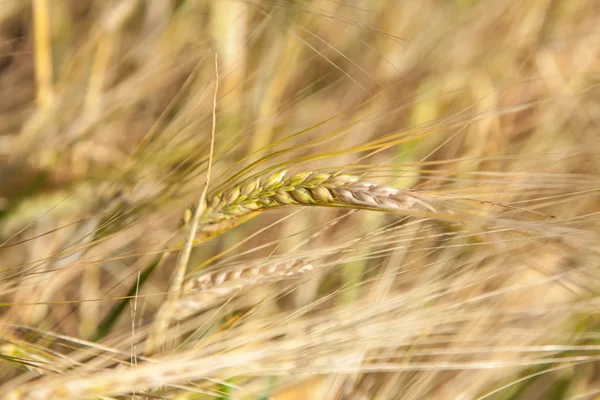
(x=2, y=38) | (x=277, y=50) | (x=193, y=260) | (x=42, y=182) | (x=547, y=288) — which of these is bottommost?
(x=547, y=288)

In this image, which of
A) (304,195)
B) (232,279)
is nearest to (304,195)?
(304,195)

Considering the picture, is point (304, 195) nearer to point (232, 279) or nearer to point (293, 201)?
point (293, 201)

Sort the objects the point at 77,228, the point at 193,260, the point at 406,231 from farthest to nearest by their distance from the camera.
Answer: the point at 193,260, the point at 77,228, the point at 406,231

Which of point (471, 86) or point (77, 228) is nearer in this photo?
point (77, 228)

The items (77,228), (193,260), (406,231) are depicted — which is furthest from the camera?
(193,260)

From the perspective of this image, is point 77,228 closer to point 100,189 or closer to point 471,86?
point 100,189

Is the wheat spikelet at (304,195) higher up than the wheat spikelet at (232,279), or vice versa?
the wheat spikelet at (304,195)

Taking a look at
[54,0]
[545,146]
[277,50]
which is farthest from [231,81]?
[545,146]
